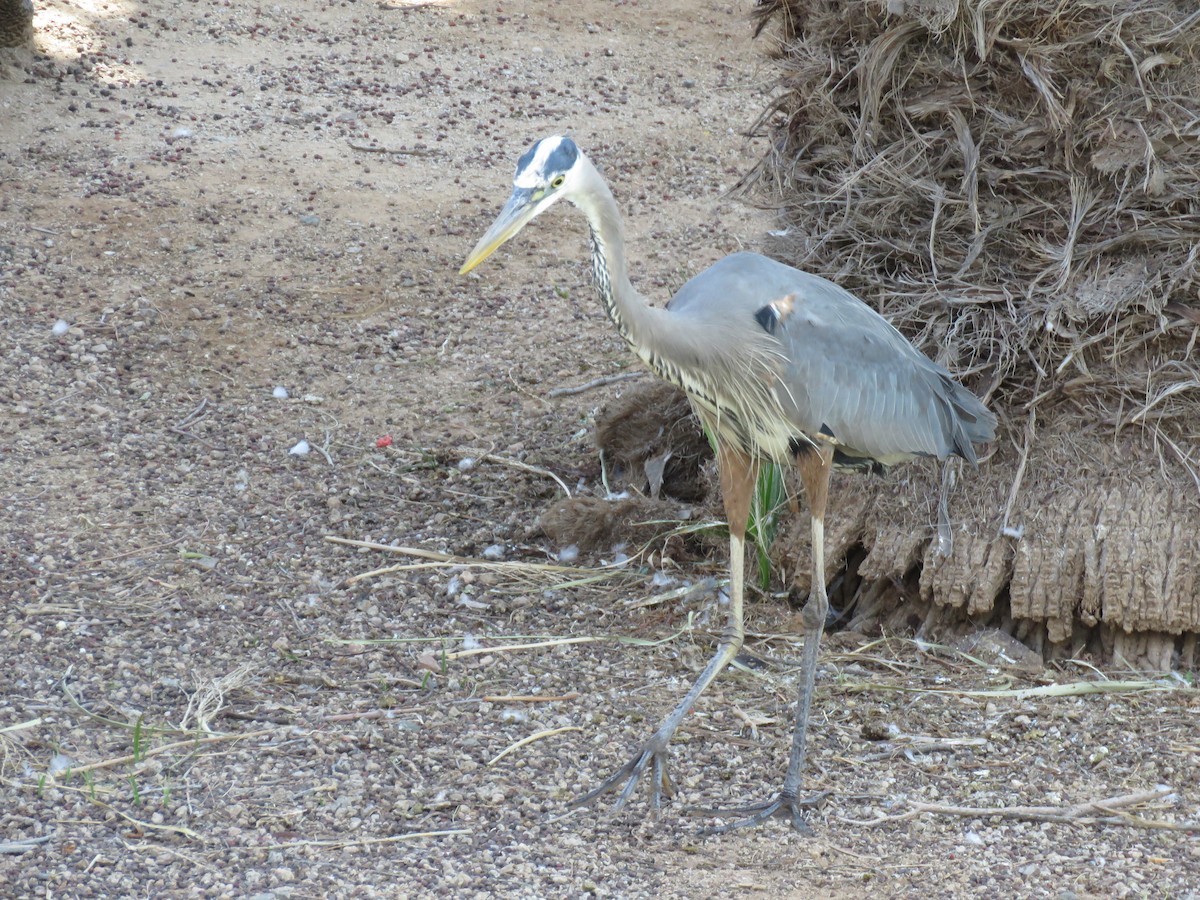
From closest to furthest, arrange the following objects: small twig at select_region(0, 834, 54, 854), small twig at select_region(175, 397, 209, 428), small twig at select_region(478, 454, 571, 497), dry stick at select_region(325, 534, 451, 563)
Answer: small twig at select_region(0, 834, 54, 854)
dry stick at select_region(325, 534, 451, 563)
small twig at select_region(478, 454, 571, 497)
small twig at select_region(175, 397, 209, 428)

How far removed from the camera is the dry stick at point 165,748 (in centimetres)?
384

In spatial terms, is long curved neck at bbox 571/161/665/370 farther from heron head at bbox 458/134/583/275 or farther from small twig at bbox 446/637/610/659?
small twig at bbox 446/637/610/659

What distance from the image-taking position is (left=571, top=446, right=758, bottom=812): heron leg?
3875 millimetres

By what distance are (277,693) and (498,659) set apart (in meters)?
0.77

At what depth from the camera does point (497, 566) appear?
528cm

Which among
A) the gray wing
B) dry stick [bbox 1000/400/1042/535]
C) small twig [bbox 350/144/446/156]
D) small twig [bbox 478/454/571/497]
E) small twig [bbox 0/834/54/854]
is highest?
the gray wing

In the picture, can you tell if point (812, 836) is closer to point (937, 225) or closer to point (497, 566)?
point (497, 566)

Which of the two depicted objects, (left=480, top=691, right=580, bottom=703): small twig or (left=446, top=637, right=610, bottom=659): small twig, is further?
(left=446, top=637, right=610, bottom=659): small twig

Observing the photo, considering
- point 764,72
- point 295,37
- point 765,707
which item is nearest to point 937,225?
point 765,707

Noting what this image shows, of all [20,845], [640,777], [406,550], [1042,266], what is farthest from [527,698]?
[1042,266]

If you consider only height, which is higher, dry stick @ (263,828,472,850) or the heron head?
the heron head

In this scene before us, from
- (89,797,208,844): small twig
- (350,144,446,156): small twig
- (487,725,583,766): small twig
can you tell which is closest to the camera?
(89,797,208,844): small twig

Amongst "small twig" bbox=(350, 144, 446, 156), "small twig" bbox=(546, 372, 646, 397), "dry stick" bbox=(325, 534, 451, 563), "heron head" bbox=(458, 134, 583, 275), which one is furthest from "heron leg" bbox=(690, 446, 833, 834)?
"small twig" bbox=(350, 144, 446, 156)

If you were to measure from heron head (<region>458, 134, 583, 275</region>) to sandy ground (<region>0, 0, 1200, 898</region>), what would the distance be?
1.60 metres
